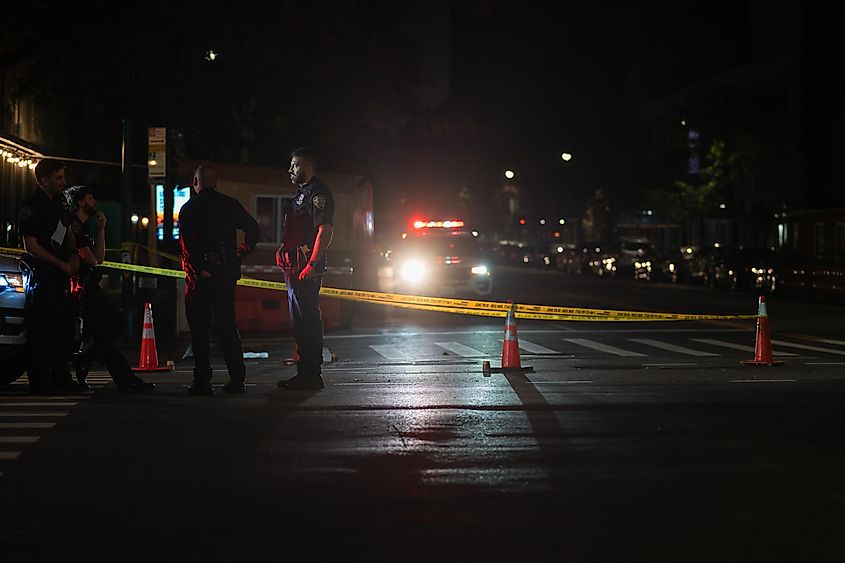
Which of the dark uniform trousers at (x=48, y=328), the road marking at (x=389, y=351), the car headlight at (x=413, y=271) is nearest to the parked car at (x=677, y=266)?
the car headlight at (x=413, y=271)

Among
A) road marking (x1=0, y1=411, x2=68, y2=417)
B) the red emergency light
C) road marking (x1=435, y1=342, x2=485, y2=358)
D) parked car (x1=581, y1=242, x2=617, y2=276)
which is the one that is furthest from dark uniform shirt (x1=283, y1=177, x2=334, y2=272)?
parked car (x1=581, y1=242, x2=617, y2=276)

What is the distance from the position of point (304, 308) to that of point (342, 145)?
30.4m

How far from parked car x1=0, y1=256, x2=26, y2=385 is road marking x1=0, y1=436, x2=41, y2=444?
2.97 metres

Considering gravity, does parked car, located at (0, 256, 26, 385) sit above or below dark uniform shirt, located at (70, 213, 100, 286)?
below

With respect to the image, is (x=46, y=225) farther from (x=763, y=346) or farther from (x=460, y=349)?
(x=460, y=349)

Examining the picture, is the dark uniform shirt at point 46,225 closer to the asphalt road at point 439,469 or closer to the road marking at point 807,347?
the asphalt road at point 439,469

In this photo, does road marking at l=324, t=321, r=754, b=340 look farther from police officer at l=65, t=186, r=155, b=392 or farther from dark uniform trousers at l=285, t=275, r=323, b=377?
dark uniform trousers at l=285, t=275, r=323, b=377

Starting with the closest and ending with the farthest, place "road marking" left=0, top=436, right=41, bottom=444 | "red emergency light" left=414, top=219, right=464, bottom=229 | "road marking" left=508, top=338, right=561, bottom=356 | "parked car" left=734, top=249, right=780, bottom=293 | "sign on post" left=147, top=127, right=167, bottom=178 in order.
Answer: "road marking" left=0, top=436, right=41, bottom=444 < "road marking" left=508, top=338, right=561, bottom=356 < "sign on post" left=147, top=127, right=167, bottom=178 < "red emergency light" left=414, top=219, right=464, bottom=229 < "parked car" left=734, top=249, right=780, bottom=293

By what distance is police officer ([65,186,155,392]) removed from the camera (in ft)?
40.4

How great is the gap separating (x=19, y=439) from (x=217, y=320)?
291 centimetres

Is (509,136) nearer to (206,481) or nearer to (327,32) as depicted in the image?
(327,32)

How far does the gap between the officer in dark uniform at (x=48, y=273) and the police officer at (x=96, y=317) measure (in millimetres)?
240

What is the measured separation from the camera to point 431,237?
1423 inches

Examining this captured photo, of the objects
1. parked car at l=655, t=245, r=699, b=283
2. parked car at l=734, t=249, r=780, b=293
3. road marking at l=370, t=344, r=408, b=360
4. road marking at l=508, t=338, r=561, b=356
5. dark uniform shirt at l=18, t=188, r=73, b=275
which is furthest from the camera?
parked car at l=655, t=245, r=699, b=283
